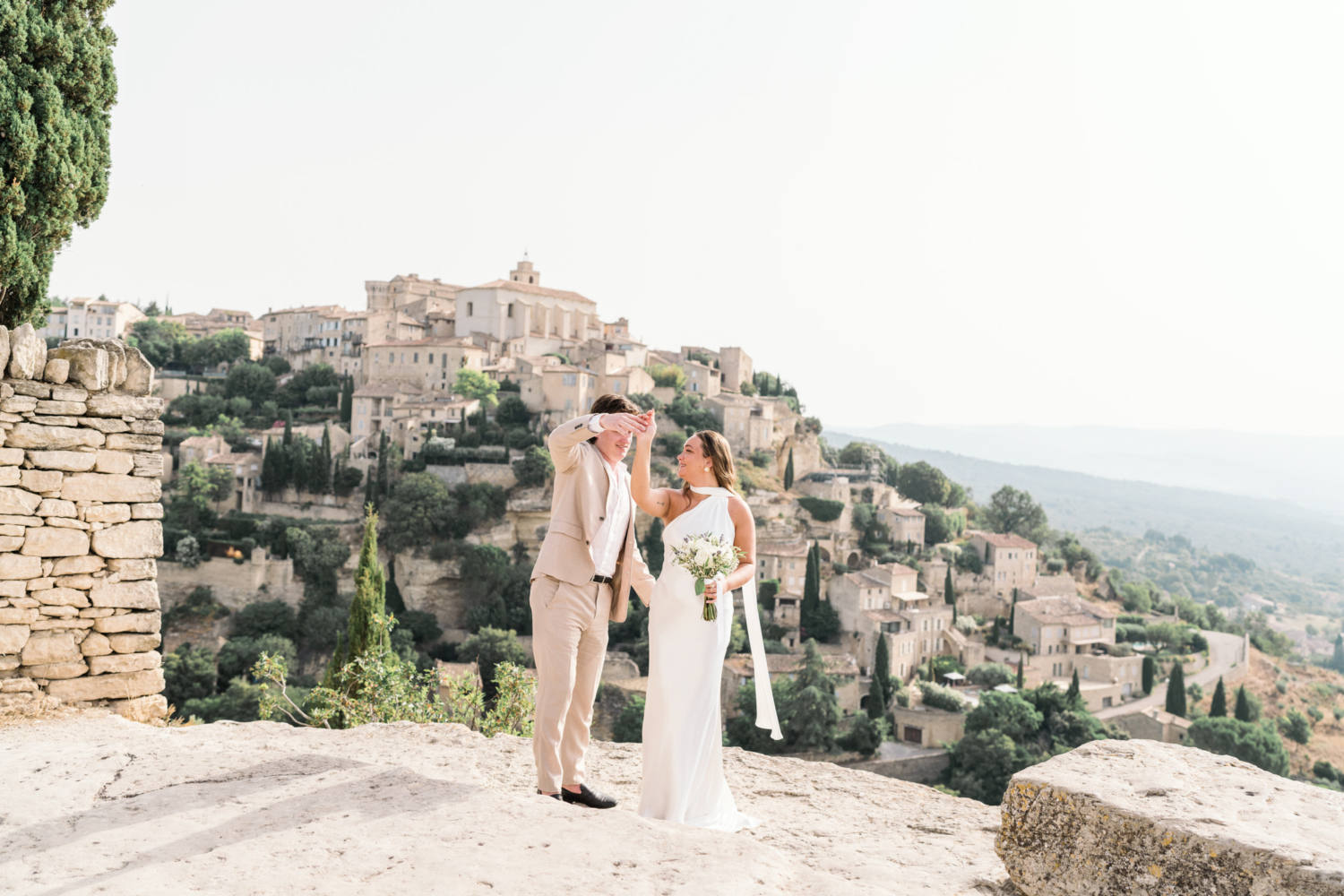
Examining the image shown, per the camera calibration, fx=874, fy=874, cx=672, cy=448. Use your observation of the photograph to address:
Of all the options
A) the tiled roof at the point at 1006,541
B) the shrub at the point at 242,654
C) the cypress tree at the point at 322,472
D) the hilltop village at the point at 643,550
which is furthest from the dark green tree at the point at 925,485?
the shrub at the point at 242,654

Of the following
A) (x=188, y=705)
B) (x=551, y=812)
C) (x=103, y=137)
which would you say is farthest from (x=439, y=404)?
(x=551, y=812)

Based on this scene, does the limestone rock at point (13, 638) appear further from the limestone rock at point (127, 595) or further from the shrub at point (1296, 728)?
the shrub at point (1296, 728)

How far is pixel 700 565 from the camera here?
385 cm

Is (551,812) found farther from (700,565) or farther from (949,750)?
(949,750)

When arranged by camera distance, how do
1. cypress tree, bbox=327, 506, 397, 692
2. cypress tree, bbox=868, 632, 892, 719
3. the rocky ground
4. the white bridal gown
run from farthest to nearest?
1. cypress tree, bbox=868, 632, 892, 719
2. cypress tree, bbox=327, 506, 397, 692
3. the white bridal gown
4. the rocky ground

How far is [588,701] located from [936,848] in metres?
1.54

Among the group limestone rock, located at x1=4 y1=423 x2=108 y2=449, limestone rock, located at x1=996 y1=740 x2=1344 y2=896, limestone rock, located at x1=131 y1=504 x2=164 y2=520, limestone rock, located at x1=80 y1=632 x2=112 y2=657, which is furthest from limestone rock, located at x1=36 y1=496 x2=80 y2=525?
limestone rock, located at x1=996 y1=740 x2=1344 y2=896

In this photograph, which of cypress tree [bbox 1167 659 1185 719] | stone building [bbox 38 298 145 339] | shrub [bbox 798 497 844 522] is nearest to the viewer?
cypress tree [bbox 1167 659 1185 719]

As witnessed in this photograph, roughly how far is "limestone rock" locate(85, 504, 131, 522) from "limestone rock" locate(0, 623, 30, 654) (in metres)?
0.64

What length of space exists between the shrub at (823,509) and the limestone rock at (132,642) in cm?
4520

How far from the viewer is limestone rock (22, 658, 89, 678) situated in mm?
4676

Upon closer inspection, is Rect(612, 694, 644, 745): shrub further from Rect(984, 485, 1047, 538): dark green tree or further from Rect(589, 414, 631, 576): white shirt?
Rect(984, 485, 1047, 538): dark green tree

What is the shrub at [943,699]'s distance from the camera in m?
33.4

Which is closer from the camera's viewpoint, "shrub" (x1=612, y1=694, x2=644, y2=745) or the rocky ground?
the rocky ground
